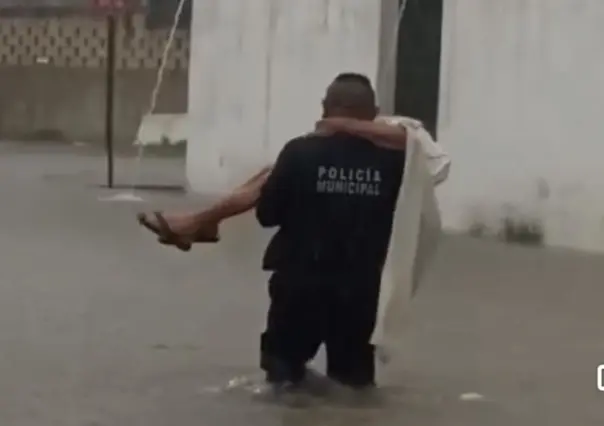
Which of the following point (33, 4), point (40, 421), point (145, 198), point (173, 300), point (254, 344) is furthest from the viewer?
point (33, 4)

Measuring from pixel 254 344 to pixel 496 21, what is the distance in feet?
21.3

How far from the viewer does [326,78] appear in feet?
52.0

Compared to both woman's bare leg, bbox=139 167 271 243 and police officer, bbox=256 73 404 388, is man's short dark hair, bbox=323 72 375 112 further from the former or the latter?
woman's bare leg, bbox=139 167 271 243

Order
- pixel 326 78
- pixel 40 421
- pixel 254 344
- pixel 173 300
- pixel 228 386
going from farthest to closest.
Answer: pixel 326 78, pixel 173 300, pixel 254 344, pixel 228 386, pixel 40 421

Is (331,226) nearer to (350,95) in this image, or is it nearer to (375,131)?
(375,131)

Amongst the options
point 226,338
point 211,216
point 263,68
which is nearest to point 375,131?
point 211,216

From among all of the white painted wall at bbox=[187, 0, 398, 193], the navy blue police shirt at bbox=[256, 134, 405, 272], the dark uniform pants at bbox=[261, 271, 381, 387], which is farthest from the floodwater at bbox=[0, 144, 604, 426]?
the white painted wall at bbox=[187, 0, 398, 193]

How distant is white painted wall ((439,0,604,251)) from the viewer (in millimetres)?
13242

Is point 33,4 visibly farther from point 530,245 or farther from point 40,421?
point 40,421

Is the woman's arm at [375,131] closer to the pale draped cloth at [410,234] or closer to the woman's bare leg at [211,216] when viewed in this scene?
the pale draped cloth at [410,234]

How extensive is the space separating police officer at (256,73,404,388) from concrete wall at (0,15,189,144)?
92.2 ft

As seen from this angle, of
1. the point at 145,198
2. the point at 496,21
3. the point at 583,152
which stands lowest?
the point at 145,198

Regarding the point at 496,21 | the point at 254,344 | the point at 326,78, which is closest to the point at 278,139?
the point at 326,78

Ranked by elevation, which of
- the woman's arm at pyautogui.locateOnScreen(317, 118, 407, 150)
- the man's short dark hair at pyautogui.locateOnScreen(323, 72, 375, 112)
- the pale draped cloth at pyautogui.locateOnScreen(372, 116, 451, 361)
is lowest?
the pale draped cloth at pyautogui.locateOnScreen(372, 116, 451, 361)
